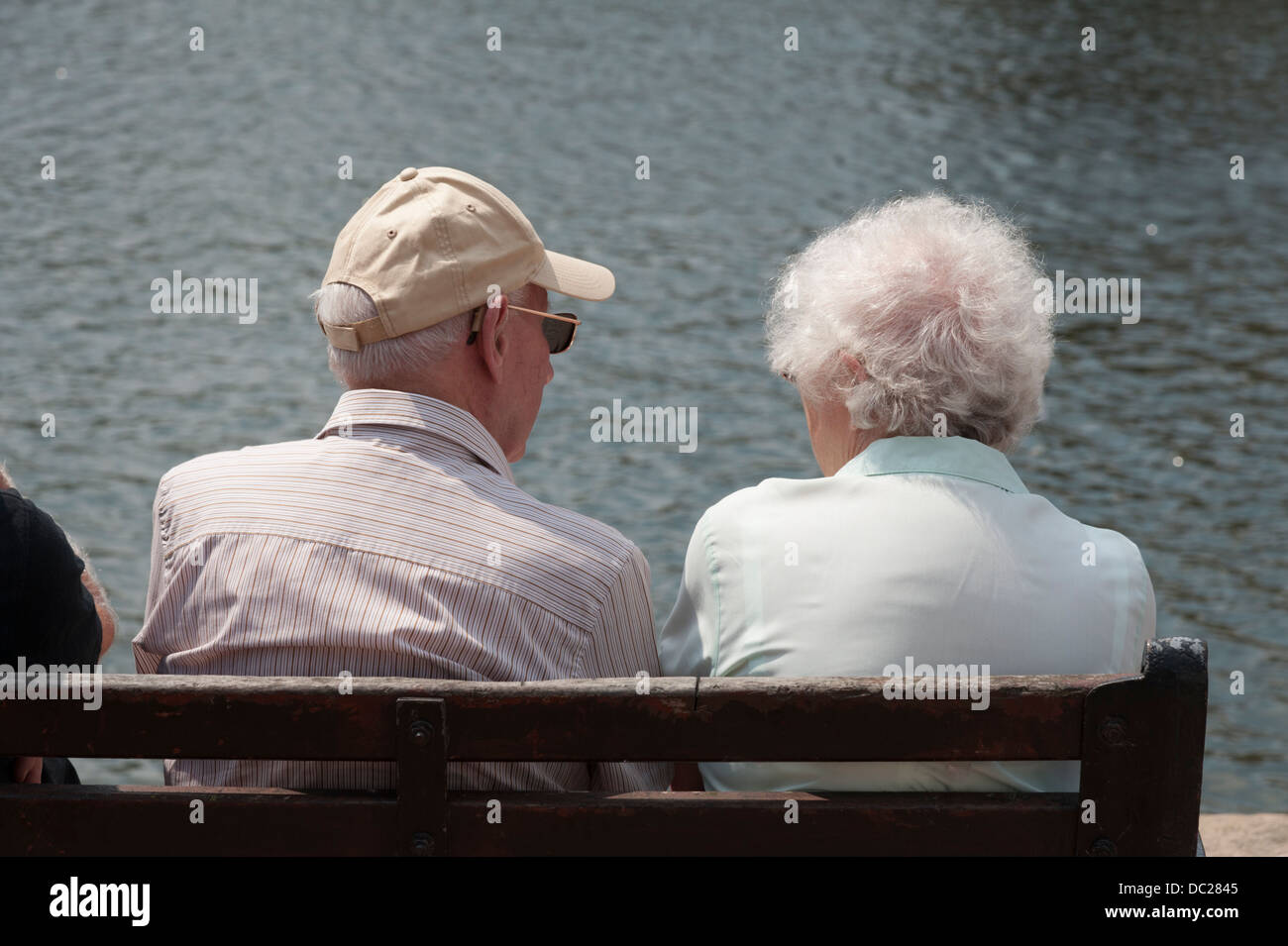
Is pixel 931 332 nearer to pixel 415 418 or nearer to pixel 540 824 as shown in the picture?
pixel 415 418

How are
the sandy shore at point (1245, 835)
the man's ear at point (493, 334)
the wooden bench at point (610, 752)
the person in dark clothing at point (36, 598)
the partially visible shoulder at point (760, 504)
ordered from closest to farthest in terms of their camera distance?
the wooden bench at point (610, 752) < the person in dark clothing at point (36, 598) < the partially visible shoulder at point (760, 504) < the man's ear at point (493, 334) < the sandy shore at point (1245, 835)

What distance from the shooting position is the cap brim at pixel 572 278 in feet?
8.73

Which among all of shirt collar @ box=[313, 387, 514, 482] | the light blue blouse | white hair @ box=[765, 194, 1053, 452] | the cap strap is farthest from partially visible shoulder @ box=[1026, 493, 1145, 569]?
the cap strap

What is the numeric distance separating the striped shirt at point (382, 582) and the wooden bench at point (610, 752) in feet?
0.55

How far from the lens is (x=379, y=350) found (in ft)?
8.04

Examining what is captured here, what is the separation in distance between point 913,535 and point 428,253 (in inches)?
32.8

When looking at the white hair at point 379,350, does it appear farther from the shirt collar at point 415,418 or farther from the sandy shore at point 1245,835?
the sandy shore at point 1245,835

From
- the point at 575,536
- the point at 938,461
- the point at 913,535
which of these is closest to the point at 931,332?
the point at 938,461

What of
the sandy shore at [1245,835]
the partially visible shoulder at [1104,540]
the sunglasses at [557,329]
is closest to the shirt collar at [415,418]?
the sunglasses at [557,329]

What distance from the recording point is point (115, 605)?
625cm

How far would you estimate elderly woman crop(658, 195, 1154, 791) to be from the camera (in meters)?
2.15

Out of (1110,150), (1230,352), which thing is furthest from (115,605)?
(1110,150)

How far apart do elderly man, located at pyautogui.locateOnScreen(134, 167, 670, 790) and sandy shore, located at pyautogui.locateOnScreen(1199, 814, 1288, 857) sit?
2170 millimetres

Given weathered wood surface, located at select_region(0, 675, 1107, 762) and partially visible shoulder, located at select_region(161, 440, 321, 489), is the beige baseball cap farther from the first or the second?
weathered wood surface, located at select_region(0, 675, 1107, 762)
